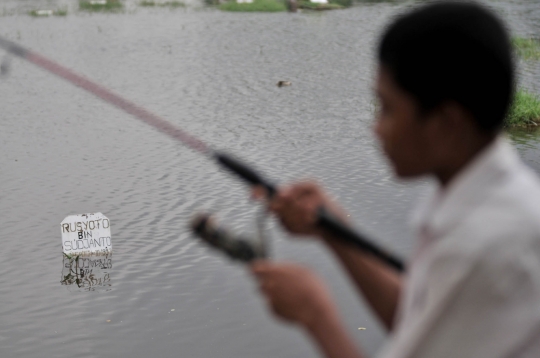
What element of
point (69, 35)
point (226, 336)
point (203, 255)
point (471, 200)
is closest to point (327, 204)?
point (471, 200)

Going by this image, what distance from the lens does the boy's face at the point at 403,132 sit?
106 cm

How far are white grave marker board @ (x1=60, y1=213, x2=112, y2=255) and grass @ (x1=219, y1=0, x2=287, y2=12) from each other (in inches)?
931

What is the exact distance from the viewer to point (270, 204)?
49.6 inches

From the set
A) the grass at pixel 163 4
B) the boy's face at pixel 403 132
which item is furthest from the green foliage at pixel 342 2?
the boy's face at pixel 403 132

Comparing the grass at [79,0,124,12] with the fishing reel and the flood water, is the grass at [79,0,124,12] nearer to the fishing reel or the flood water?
the flood water

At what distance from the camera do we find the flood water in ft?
19.7

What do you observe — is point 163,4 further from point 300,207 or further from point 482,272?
point 482,272

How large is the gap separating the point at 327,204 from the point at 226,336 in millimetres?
4707

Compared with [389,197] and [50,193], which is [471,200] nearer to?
[389,197]

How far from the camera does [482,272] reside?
0.96m

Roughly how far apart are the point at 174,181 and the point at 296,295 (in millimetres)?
8362

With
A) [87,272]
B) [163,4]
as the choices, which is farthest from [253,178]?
[163,4]

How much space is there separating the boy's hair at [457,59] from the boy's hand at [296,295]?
0.27 meters

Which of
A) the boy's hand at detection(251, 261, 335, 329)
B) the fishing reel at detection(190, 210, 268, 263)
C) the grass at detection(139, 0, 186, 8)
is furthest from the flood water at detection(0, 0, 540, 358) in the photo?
the grass at detection(139, 0, 186, 8)
